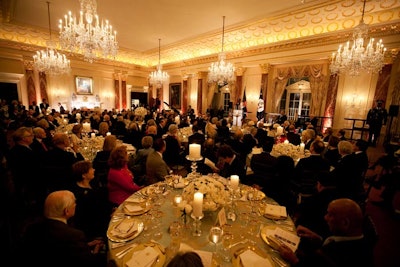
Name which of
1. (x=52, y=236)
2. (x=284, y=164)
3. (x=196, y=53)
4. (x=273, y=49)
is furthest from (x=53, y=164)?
(x=196, y=53)

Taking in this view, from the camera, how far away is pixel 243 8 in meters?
6.70

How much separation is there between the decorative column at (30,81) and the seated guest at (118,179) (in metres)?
12.6

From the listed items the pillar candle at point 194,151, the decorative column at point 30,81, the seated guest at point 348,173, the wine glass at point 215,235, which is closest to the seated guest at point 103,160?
the pillar candle at point 194,151

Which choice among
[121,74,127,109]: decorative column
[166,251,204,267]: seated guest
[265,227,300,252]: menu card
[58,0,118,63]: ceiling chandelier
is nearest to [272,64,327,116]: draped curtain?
[58,0,118,63]: ceiling chandelier

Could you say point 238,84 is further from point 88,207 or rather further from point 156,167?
point 88,207

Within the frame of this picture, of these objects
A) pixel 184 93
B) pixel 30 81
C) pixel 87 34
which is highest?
Answer: pixel 87 34

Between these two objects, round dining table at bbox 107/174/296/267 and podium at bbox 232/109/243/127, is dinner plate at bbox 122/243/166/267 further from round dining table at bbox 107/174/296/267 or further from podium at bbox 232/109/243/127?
podium at bbox 232/109/243/127

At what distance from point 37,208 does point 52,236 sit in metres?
2.87

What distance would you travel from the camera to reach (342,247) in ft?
4.69

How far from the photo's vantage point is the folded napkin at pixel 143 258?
53.1 inches

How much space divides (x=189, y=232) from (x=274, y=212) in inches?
35.5

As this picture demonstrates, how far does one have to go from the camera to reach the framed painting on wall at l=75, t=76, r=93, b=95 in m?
13.5

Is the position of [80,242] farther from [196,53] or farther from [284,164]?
[196,53]

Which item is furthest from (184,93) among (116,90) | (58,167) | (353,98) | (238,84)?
(58,167)
